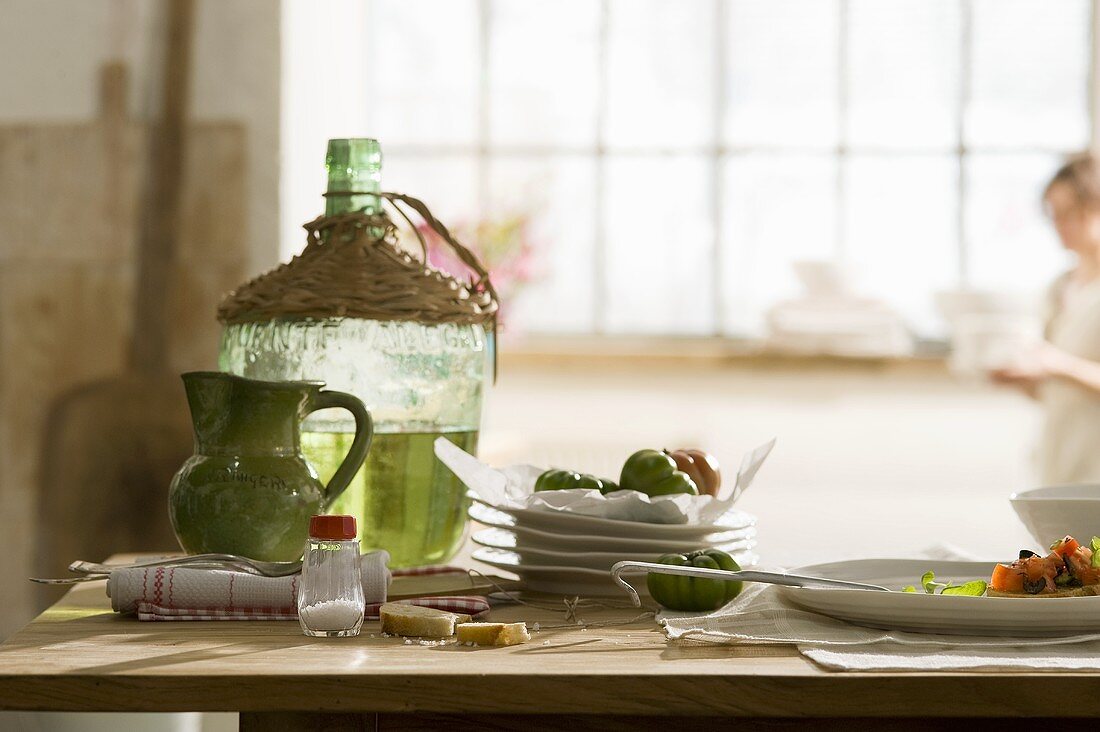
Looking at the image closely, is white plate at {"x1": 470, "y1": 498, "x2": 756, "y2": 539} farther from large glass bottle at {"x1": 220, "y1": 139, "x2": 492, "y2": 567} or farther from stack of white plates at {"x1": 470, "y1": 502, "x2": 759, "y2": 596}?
large glass bottle at {"x1": 220, "y1": 139, "x2": 492, "y2": 567}

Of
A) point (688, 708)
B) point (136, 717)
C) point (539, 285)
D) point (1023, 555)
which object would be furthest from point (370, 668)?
point (539, 285)

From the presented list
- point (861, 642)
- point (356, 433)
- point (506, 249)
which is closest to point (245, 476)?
point (356, 433)

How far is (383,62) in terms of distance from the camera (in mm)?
4930

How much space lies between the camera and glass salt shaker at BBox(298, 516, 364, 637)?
0.79m

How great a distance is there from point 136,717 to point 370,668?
749 millimetres

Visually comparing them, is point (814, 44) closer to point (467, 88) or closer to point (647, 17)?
point (647, 17)

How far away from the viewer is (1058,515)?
938mm

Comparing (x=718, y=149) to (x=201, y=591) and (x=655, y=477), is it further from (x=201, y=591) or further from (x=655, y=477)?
(x=201, y=591)

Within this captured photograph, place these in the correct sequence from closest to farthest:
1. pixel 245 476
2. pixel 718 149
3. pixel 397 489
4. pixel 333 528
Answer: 1. pixel 333 528
2. pixel 245 476
3. pixel 397 489
4. pixel 718 149

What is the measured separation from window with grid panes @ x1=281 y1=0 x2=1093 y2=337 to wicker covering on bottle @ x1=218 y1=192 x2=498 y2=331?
349 cm

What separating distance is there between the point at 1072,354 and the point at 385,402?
2.62 metres

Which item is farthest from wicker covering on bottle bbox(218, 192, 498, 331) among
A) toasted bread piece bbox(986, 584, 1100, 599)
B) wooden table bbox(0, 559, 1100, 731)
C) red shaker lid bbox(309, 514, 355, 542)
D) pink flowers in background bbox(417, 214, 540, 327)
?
pink flowers in background bbox(417, 214, 540, 327)

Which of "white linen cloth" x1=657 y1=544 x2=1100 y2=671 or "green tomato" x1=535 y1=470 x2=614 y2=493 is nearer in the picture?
"white linen cloth" x1=657 y1=544 x2=1100 y2=671

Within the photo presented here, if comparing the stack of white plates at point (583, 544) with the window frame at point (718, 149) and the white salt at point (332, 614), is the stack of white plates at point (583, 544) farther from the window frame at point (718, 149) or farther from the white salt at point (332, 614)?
the window frame at point (718, 149)
